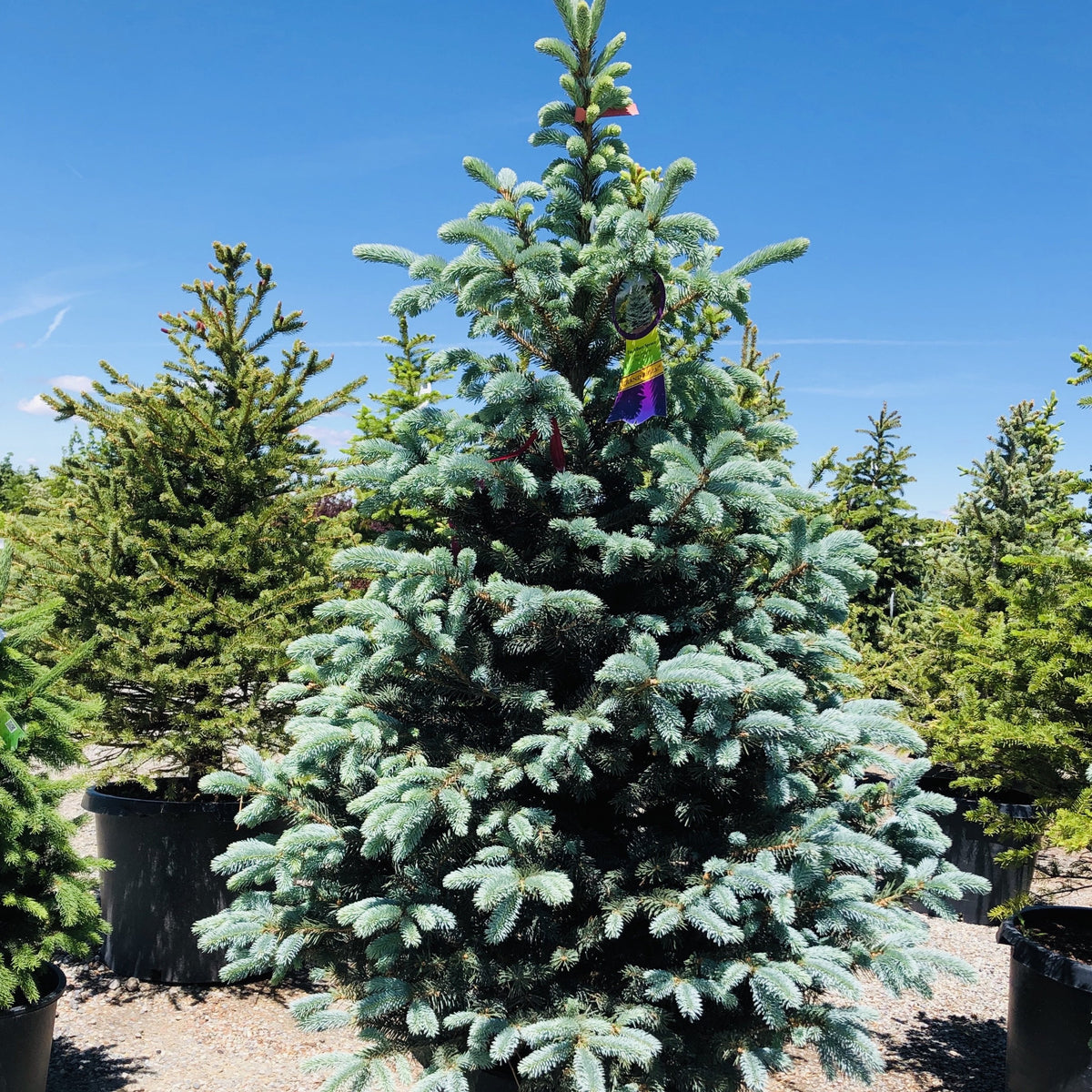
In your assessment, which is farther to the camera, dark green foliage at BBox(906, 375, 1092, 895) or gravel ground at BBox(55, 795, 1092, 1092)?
gravel ground at BBox(55, 795, 1092, 1092)

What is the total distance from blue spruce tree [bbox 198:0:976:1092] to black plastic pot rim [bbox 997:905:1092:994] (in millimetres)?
1136

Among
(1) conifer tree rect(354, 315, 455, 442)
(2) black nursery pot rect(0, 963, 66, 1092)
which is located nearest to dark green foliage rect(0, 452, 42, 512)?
(1) conifer tree rect(354, 315, 455, 442)

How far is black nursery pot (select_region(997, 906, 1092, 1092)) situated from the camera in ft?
12.3

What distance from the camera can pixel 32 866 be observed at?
3691 millimetres

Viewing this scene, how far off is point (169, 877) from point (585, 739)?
3733 mm

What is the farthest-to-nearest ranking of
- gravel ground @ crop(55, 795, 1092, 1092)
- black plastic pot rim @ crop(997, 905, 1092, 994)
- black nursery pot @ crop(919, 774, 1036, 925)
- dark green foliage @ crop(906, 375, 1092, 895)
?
black nursery pot @ crop(919, 774, 1036, 925), gravel ground @ crop(55, 795, 1092, 1092), dark green foliage @ crop(906, 375, 1092, 895), black plastic pot rim @ crop(997, 905, 1092, 994)

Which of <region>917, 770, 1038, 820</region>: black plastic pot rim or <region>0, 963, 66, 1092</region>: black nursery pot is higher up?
<region>917, 770, 1038, 820</region>: black plastic pot rim

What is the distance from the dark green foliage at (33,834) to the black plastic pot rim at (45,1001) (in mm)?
58

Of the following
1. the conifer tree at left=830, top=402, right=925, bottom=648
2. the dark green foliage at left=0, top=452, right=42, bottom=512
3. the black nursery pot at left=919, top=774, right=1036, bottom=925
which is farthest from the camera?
the dark green foliage at left=0, top=452, right=42, bottom=512

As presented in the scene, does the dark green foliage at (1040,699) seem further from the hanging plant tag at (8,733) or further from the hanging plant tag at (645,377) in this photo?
the hanging plant tag at (8,733)

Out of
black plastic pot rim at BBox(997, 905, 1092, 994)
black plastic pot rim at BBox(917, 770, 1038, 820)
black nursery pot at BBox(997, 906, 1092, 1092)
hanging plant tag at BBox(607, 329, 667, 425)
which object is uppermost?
hanging plant tag at BBox(607, 329, 667, 425)

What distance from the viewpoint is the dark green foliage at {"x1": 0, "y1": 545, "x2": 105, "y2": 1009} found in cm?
349

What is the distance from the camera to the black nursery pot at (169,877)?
5023 mm

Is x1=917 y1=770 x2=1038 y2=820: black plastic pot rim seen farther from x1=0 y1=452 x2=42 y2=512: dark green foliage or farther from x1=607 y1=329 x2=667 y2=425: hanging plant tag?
x1=0 y1=452 x2=42 y2=512: dark green foliage
